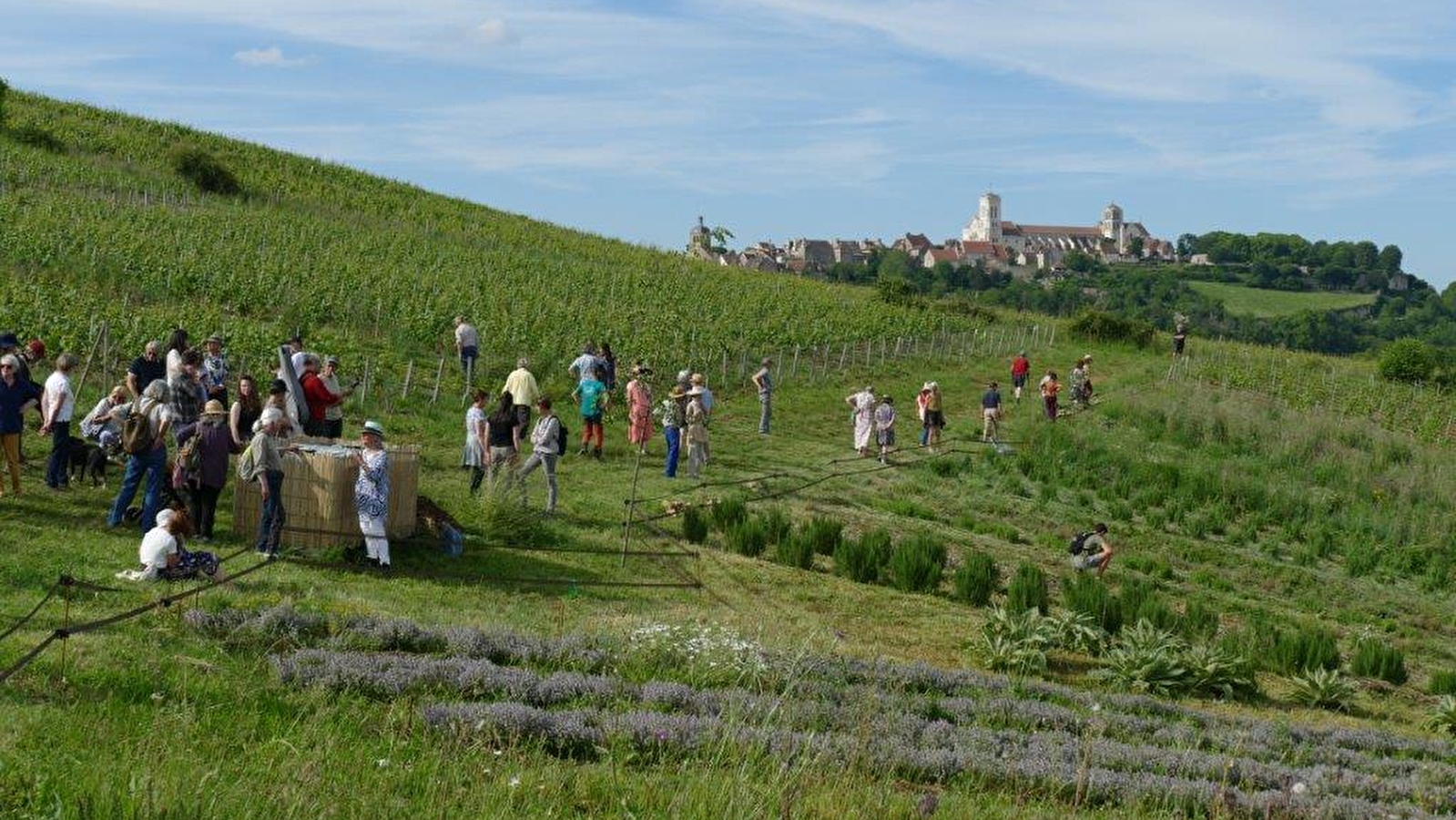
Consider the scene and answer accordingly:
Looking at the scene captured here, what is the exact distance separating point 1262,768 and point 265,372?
17441 millimetres

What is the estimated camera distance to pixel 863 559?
691 inches

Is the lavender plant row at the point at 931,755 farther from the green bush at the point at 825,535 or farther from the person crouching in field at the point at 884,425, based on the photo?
the person crouching in field at the point at 884,425

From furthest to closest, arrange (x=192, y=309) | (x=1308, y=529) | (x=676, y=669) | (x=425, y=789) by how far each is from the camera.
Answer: (x=192, y=309), (x=1308, y=529), (x=676, y=669), (x=425, y=789)

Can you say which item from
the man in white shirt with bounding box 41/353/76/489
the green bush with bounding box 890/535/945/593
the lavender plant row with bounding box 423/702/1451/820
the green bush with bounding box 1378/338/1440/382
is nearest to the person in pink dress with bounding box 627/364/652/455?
the green bush with bounding box 890/535/945/593

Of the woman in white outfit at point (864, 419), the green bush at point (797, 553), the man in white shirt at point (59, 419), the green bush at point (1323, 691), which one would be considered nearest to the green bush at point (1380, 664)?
the green bush at point (1323, 691)

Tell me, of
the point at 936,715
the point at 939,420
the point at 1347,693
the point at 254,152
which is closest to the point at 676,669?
the point at 936,715

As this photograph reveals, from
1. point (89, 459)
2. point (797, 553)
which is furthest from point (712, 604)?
point (89, 459)

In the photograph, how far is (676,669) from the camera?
10.9 metres

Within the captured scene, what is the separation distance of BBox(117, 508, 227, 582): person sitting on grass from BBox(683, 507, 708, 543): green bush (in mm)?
6713

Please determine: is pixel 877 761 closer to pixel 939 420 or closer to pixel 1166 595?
pixel 1166 595

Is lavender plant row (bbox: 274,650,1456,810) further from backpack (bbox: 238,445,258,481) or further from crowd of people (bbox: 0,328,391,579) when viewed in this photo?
backpack (bbox: 238,445,258,481)

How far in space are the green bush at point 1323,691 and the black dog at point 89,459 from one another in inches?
501

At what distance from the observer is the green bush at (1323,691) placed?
1473cm

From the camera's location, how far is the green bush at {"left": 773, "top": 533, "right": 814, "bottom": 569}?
17.7 metres
